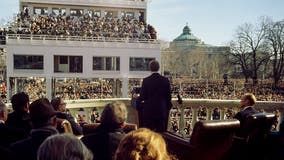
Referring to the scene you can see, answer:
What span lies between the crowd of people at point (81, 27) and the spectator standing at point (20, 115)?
4153 centimetres

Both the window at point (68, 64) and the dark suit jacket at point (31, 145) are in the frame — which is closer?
the dark suit jacket at point (31, 145)

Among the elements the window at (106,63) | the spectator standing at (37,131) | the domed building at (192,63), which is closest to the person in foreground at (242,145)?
the spectator standing at (37,131)

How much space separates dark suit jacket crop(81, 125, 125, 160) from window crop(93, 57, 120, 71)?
42.9 meters

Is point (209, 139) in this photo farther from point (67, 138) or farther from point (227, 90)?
point (227, 90)

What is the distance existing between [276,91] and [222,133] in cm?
5765

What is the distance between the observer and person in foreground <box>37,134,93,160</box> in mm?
2750

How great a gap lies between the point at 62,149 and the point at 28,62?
144 feet

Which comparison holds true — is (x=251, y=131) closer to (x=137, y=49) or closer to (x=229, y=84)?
(x=137, y=49)

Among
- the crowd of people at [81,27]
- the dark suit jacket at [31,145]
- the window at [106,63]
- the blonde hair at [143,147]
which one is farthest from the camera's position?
the window at [106,63]

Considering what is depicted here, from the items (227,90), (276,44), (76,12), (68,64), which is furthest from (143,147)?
(276,44)

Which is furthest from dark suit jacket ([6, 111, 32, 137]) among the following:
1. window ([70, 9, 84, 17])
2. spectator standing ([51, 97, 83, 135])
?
window ([70, 9, 84, 17])

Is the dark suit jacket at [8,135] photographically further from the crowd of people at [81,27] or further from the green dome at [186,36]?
the green dome at [186,36]

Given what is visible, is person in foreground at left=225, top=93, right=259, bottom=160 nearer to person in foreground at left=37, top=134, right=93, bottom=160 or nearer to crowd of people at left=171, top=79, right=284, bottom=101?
person in foreground at left=37, top=134, right=93, bottom=160

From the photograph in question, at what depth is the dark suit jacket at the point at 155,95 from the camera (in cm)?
746
